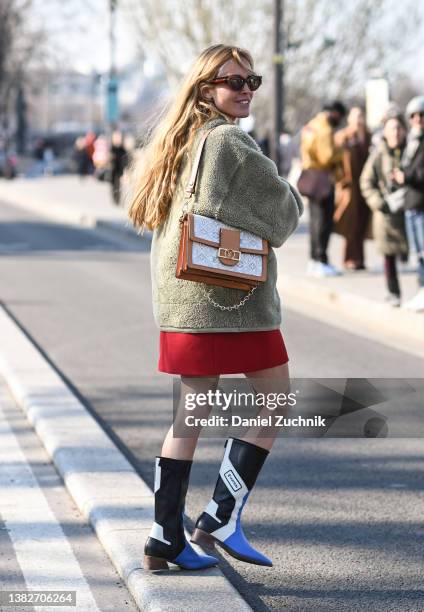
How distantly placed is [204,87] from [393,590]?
5.72 feet

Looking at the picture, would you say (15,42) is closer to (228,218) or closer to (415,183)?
(415,183)

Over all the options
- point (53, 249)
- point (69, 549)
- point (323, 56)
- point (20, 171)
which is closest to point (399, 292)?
point (69, 549)

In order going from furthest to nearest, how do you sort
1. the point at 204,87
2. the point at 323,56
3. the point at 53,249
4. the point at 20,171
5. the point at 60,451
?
1. the point at 20,171
2. the point at 323,56
3. the point at 53,249
4. the point at 60,451
5. the point at 204,87

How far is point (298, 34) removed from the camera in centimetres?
3725

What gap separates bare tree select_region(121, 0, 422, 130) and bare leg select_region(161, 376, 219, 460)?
107ft

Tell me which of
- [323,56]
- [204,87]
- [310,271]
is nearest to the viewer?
[204,87]

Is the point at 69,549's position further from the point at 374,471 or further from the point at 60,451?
the point at 374,471

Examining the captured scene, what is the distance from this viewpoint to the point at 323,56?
38000mm

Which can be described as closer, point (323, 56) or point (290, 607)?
point (290, 607)

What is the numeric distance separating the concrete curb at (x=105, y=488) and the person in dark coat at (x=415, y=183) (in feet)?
11.5

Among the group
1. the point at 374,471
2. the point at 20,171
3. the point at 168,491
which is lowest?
the point at 20,171

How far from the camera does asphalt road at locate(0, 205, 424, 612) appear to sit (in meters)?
4.38

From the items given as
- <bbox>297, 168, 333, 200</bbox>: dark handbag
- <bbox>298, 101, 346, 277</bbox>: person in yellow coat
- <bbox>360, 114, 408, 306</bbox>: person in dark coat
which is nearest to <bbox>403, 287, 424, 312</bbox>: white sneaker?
<bbox>360, 114, 408, 306</bbox>: person in dark coat

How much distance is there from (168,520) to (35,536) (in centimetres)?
76
